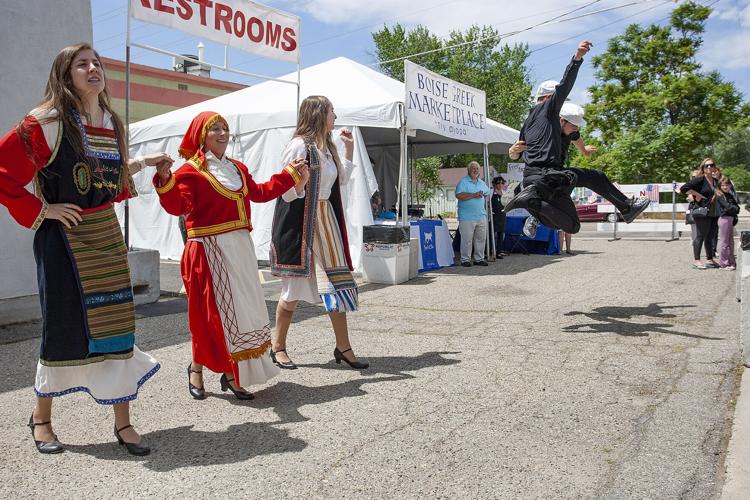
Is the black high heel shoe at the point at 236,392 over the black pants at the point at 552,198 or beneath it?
beneath

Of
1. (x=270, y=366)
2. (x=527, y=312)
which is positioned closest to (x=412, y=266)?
(x=527, y=312)

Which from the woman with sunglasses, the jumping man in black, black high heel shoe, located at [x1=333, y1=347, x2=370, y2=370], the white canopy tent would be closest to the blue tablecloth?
the white canopy tent

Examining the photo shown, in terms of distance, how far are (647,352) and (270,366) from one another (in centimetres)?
290

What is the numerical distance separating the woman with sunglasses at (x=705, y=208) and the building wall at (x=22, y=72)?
8.78 meters

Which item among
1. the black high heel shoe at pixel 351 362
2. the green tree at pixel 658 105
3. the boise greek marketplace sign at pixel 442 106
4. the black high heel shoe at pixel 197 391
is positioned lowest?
the black high heel shoe at pixel 197 391

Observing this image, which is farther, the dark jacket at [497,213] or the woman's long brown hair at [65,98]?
the dark jacket at [497,213]

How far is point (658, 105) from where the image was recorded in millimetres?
37812

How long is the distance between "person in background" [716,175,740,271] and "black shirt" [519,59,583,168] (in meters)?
4.89

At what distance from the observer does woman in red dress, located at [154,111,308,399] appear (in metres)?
3.71

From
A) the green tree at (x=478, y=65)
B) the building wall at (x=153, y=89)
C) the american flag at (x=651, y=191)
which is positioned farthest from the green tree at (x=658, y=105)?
the building wall at (x=153, y=89)

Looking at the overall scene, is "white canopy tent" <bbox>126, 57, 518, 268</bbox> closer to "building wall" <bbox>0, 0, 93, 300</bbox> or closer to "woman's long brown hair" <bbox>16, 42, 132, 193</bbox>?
"building wall" <bbox>0, 0, 93, 300</bbox>

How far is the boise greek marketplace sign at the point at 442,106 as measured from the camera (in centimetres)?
981

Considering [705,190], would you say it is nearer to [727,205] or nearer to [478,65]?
[727,205]

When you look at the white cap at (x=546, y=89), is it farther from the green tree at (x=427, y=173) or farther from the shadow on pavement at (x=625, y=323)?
the green tree at (x=427, y=173)
